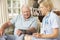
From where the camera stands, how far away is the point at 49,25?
248 cm

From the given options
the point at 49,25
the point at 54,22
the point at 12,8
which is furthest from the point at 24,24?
the point at 12,8

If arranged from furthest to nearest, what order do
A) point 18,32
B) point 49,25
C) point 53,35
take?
point 18,32 → point 49,25 → point 53,35

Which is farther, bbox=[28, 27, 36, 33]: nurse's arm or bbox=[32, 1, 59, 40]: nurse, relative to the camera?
bbox=[28, 27, 36, 33]: nurse's arm

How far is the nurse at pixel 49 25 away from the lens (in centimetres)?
235

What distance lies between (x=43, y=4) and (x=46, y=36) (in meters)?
0.51

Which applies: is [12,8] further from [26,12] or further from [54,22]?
[54,22]

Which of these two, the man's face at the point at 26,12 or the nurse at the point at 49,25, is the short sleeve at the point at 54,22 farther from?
the man's face at the point at 26,12

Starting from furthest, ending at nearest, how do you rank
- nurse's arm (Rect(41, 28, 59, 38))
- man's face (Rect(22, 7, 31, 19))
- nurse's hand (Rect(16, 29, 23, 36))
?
man's face (Rect(22, 7, 31, 19)), nurse's hand (Rect(16, 29, 23, 36)), nurse's arm (Rect(41, 28, 59, 38))

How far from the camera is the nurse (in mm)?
2346

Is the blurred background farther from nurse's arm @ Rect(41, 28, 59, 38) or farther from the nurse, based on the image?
nurse's arm @ Rect(41, 28, 59, 38)

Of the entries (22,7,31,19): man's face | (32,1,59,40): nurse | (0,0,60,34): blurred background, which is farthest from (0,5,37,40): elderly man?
(0,0,60,34): blurred background

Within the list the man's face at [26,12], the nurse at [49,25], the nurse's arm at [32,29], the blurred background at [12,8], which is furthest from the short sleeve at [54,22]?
the blurred background at [12,8]

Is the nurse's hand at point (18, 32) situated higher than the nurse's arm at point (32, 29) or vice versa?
the nurse's arm at point (32, 29)

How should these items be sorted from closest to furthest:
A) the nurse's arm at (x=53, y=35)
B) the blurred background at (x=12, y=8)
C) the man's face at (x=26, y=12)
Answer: the nurse's arm at (x=53, y=35) → the man's face at (x=26, y=12) → the blurred background at (x=12, y=8)
